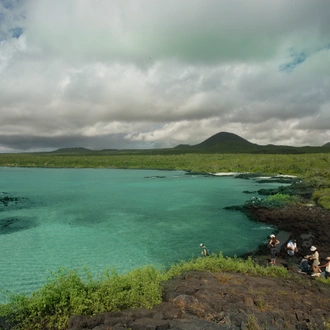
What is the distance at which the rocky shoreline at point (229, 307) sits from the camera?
33.8ft

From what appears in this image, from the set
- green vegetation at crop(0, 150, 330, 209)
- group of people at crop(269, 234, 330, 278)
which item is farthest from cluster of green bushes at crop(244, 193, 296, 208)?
group of people at crop(269, 234, 330, 278)

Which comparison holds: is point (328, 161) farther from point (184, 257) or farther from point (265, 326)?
point (265, 326)

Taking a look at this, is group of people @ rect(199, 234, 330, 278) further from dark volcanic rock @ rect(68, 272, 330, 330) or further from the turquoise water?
the turquoise water

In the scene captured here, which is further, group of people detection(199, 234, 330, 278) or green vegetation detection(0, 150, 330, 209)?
green vegetation detection(0, 150, 330, 209)

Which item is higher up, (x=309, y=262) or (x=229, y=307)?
(x=229, y=307)

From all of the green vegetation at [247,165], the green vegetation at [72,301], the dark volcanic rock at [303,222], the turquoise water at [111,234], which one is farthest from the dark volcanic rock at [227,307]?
the green vegetation at [247,165]

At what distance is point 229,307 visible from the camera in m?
12.0

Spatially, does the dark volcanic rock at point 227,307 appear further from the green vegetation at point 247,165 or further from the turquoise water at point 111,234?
the green vegetation at point 247,165

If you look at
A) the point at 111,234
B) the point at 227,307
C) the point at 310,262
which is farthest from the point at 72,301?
the point at 111,234

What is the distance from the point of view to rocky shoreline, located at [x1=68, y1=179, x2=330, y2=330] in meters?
10.3

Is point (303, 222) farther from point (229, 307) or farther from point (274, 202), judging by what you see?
point (229, 307)

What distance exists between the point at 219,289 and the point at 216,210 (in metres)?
29.5

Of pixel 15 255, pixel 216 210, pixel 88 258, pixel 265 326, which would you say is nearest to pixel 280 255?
pixel 265 326

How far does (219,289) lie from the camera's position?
1371cm
